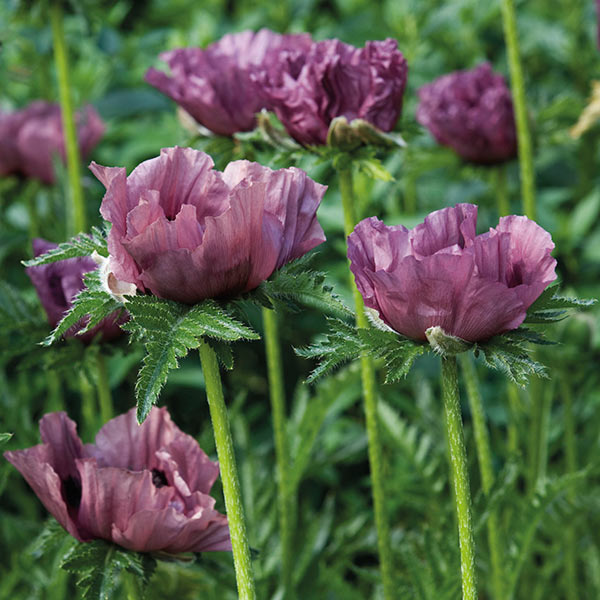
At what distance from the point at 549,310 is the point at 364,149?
29 cm

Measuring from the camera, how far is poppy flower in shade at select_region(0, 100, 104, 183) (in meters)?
1.68

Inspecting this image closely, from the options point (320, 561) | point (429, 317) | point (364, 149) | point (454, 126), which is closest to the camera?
point (429, 317)

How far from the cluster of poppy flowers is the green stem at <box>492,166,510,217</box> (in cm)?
51

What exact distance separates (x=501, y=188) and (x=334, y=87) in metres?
0.57

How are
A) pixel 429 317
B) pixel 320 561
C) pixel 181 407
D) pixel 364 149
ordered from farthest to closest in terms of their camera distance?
pixel 181 407, pixel 320 561, pixel 364 149, pixel 429 317

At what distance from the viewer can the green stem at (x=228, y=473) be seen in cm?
70

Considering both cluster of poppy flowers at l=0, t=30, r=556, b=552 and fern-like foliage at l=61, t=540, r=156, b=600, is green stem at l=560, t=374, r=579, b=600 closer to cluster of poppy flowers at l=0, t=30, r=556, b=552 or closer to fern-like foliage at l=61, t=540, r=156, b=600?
cluster of poppy flowers at l=0, t=30, r=556, b=552

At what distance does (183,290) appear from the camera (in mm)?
676

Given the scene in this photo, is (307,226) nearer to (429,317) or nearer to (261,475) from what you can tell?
(429,317)

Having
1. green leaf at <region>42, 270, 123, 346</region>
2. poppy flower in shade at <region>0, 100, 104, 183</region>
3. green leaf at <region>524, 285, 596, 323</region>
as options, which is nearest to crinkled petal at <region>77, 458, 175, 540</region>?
green leaf at <region>42, 270, 123, 346</region>

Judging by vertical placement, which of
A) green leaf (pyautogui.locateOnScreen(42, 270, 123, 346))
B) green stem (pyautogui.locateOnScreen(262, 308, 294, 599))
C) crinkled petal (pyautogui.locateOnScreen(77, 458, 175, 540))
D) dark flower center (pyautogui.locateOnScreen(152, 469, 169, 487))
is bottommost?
green stem (pyautogui.locateOnScreen(262, 308, 294, 599))

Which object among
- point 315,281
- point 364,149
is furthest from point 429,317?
point 364,149

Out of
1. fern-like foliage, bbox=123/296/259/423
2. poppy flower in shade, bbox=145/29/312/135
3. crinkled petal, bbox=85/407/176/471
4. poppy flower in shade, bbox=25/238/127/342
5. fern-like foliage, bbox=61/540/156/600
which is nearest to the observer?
fern-like foliage, bbox=123/296/259/423

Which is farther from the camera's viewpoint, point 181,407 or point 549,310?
point 181,407
